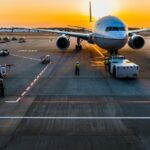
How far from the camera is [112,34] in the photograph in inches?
1838

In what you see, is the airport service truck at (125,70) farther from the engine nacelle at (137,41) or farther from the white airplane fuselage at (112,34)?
the engine nacelle at (137,41)

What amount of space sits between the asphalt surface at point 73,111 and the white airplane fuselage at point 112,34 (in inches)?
330

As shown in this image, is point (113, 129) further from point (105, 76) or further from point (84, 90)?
point (105, 76)

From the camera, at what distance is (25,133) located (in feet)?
59.6

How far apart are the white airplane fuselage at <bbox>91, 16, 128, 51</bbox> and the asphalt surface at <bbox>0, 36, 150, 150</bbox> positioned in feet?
27.5

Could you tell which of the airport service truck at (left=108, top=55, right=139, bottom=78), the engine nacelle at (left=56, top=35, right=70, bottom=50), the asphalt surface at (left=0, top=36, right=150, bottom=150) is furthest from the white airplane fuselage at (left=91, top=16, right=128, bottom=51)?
the airport service truck at (left=108, top=55, right=139, bottom=78)

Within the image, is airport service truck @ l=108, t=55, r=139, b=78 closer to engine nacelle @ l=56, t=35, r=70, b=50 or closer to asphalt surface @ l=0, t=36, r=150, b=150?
asphalt surface @ l=0, t=36, r=150, b=150

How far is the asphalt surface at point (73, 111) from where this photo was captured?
16.9 metres

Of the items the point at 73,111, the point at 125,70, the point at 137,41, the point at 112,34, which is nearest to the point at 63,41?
the point at 137,41

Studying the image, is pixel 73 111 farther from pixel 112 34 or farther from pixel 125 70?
pixel 112 34

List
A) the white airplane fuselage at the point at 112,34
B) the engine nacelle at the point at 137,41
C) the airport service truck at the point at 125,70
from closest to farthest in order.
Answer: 1. the airport service truck at the point at 125,70
2. the white airplane fuselage at the point at 112,34
3. the engine nacelle at the point at 137,41

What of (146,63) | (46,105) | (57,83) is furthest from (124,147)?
(146,63)

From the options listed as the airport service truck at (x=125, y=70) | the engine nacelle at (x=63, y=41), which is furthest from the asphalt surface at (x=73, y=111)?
the engine nacelle at (x=63, y=41)

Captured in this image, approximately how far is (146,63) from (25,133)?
30.7m
